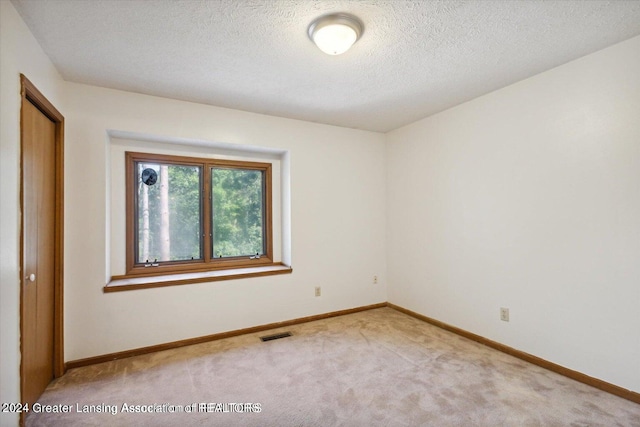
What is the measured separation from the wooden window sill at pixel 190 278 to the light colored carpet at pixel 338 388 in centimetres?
65

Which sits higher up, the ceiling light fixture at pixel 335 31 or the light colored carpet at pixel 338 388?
the ceiling light fixture at pixel 335 31

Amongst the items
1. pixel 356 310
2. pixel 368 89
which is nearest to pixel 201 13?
pixel 368 89

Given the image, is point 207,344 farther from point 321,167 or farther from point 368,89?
point 368,89

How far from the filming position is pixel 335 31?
6.00ft

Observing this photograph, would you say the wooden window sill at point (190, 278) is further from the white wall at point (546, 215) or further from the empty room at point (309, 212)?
the white wall at point (546, 215)

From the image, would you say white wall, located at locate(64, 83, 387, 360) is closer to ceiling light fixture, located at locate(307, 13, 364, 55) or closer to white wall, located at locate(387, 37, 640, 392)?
white wall, located at locate(387, 37, 640, 392)

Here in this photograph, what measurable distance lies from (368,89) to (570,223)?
6.72 feet

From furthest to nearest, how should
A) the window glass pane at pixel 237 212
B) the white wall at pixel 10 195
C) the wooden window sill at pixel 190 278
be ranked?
1. the window glass pane at pixel 237 212
2. the wooden window sill at pixel 190 278
3. the white wall at pixel 10 195

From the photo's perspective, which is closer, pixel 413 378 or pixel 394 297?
pixel 413 378

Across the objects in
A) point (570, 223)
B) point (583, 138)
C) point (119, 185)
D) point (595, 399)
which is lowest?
point (595, 399)

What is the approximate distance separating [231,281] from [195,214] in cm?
88

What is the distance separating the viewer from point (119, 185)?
298cm

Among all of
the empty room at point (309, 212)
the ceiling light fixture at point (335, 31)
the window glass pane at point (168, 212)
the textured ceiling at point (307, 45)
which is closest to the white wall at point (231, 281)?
the empty room at point (309, 212)

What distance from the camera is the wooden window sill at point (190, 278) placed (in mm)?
2797
